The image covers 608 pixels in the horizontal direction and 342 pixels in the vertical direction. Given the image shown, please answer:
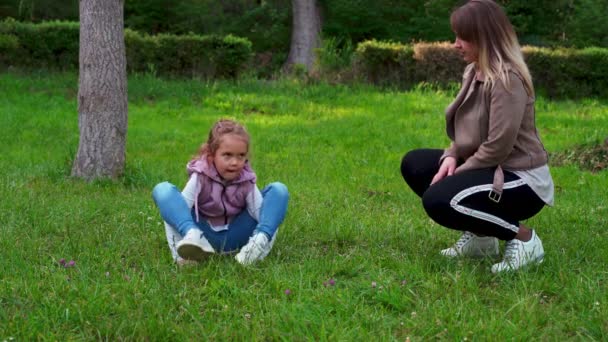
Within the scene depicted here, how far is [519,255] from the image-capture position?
4.14 metres

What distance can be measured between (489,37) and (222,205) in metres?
1.69

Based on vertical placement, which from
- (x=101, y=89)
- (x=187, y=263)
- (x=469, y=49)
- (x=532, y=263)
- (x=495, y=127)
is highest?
(x=469, y=49)

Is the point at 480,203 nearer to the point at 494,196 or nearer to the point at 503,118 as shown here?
the point at 494,196

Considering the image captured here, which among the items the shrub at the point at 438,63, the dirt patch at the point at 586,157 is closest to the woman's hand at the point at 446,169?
the dirt patch at the point at 586,157

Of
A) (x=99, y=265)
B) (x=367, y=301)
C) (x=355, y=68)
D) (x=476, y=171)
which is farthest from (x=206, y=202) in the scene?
(x=355, y=68)

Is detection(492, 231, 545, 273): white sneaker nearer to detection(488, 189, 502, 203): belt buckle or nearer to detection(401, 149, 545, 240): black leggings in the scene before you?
detection(401, 149, 545, 240): black leggings

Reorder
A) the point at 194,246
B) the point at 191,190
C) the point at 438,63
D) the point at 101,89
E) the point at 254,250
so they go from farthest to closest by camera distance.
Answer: the point at 438,63, the point at 101,89, the point at 191,190, the point at 254,250, the point at 194,246

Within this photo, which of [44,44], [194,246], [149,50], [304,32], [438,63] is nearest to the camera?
[194,246]

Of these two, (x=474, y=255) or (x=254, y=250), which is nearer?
(x=254, y=250)

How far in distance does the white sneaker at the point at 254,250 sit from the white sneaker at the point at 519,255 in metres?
Result: 1.20

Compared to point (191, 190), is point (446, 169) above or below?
above

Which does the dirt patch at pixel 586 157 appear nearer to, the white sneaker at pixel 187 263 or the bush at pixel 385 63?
the white sneaker at pixel 187 263

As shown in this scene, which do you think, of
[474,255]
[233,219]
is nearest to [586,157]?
[474,255]

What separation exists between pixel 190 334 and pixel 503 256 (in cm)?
185
